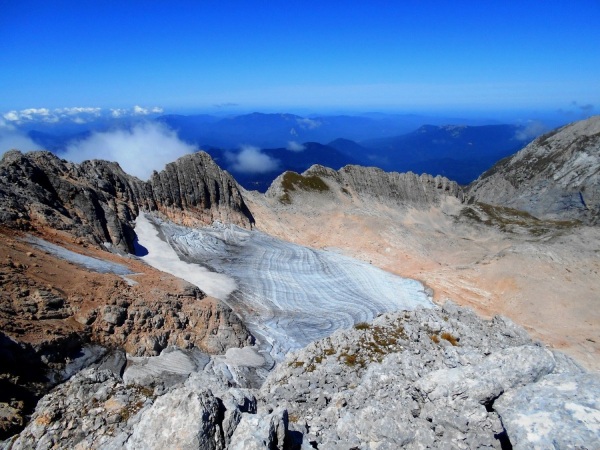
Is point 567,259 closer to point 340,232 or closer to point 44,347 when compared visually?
point 340,232

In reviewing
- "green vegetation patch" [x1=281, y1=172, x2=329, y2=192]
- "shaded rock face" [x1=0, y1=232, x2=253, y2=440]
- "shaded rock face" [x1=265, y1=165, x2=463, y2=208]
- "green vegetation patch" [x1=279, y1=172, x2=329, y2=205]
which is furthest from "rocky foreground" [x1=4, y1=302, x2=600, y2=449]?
"green vegetation patch" [x1=281, y1=172, x2=329, y2=192]

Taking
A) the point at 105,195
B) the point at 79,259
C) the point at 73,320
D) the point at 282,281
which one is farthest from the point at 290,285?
the point at 73,320

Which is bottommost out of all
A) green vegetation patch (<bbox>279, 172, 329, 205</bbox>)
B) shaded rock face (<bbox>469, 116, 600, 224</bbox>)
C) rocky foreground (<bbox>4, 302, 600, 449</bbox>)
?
shaded rock face (<bbox>469, 116, 600, 224</bbox>)

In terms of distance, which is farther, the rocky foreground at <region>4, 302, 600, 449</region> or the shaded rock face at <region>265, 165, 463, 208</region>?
the shaded rock face at <region>265, 165, 463, 208</region>

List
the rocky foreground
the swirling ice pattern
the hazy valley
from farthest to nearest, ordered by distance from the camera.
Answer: the swirling ice pattern
the hazy valley
the rocky foreground

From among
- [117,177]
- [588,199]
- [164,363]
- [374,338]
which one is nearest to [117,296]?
[164,363]

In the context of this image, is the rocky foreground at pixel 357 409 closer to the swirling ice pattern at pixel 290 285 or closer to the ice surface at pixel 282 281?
the swirling ice pattern at pixel 290 285

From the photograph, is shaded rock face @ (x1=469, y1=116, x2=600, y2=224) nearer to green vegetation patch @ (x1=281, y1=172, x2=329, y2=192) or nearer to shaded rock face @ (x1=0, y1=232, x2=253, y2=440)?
green vegetation patch @ (x1=281, y1=172, x2=329, y2=192)
